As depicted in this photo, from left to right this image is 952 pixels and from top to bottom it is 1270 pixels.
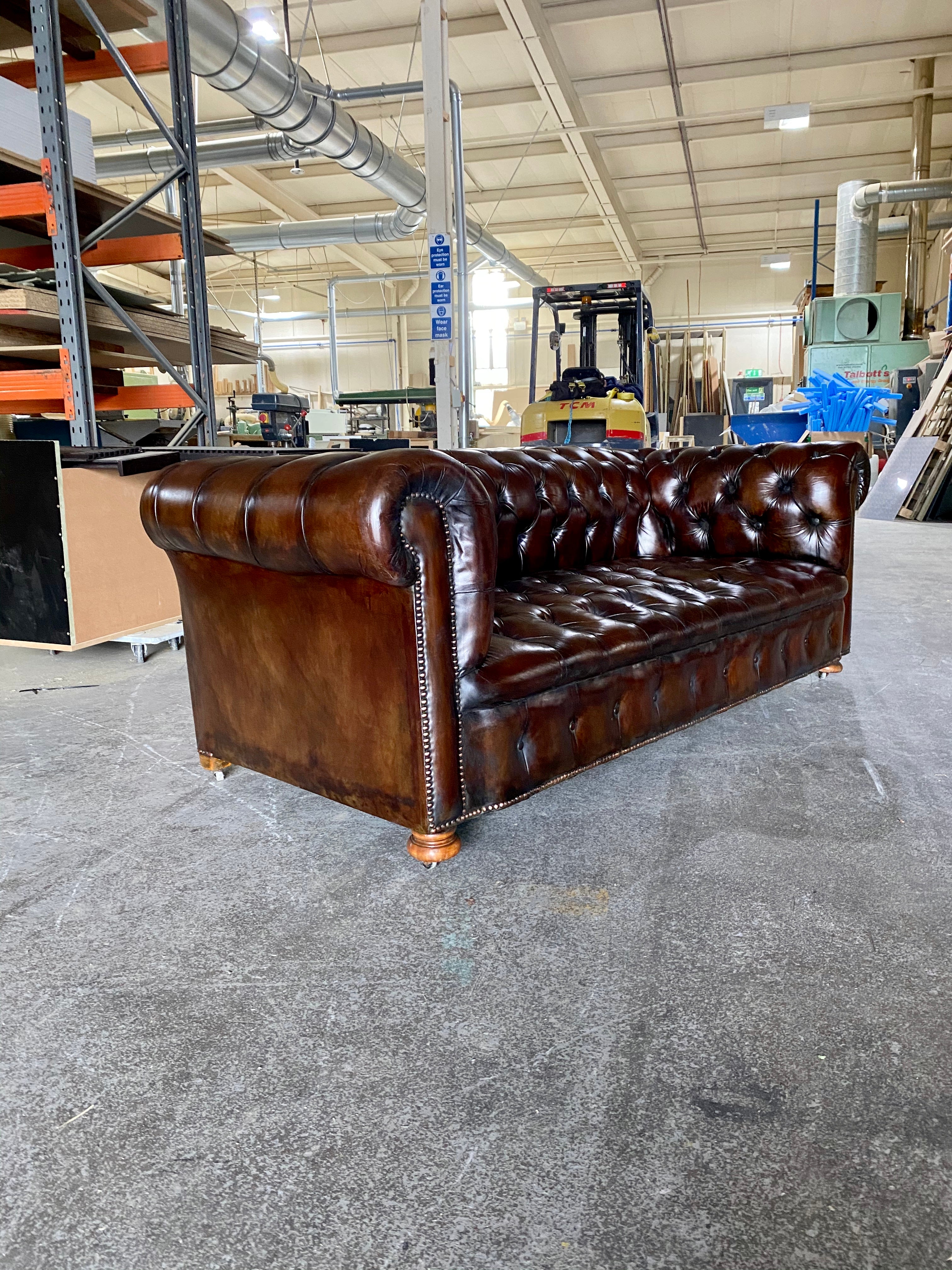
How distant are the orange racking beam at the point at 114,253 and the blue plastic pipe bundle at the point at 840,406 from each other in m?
7.01

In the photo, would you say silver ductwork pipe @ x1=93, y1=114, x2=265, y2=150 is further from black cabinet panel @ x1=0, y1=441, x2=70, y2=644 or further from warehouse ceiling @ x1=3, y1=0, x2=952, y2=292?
black cabinet panel @ x1=0, y1=441, x2=70, y2=644

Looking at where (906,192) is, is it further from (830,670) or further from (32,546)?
(32,546)

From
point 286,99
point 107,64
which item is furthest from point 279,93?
point 107,64

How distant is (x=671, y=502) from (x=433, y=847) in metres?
1.79

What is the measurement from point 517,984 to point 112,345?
13.0ft

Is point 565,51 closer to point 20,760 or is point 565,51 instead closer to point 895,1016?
point 20,760

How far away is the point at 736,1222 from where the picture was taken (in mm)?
925

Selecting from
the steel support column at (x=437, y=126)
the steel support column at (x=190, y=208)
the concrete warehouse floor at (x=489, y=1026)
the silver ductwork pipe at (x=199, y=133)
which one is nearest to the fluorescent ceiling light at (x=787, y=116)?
the steel support column at (x=437, y=126)

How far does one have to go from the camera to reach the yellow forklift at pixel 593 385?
25.6 ft

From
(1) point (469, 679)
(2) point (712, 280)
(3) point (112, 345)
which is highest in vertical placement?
(2) point (712, 280)

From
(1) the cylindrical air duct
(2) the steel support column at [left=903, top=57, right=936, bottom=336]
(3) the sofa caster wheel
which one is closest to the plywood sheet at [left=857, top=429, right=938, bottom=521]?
(1) the cylindrical air duct

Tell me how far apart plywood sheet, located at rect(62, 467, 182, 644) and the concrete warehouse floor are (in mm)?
1151

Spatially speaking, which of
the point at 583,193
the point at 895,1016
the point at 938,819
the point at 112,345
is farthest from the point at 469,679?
the point at 583,193

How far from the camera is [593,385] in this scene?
827 centimetres
